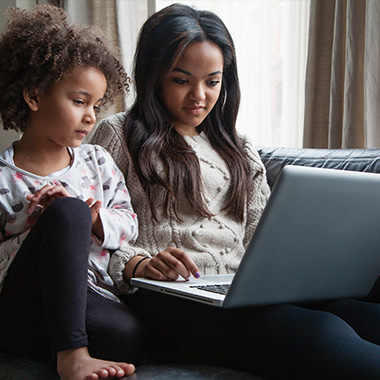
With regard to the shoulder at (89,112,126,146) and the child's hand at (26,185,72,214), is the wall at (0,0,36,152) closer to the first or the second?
the shoulder at (89,112,126,146)

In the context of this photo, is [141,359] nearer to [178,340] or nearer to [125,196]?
[178,340]

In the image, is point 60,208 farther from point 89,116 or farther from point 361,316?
point 361,316

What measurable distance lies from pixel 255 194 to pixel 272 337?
0.62m

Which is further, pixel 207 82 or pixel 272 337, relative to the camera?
pixel 207 82

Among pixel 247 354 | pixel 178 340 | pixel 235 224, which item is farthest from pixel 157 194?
pixel 247 354

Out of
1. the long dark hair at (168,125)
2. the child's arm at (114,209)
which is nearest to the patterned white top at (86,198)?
the child's arm at (114,209)

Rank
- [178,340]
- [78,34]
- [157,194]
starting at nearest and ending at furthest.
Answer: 1. [178,340]
2. [78,34]
3. [157,194]

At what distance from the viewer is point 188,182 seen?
4.91 ft

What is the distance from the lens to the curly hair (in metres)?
1.30

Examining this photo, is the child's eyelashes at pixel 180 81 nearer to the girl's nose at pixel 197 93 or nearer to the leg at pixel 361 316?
the girl's nose at pixel 197 93

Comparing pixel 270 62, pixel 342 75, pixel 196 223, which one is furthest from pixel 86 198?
pixel 270 62

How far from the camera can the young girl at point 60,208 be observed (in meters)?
1.06

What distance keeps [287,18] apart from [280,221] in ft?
5.91

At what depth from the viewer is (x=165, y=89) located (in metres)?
1.54
